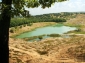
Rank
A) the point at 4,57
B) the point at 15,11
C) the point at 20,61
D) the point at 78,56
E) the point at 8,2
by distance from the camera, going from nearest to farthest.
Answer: the point at 15,11
the point at 8,2
the point at 4,57
the point at 20,61
the point at 78,56

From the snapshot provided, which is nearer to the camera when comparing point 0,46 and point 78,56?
point 0,46

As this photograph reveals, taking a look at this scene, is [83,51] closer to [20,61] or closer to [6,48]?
[20,61]

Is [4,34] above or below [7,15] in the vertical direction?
below

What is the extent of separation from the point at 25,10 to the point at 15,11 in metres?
0.80

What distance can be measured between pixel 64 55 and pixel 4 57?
33.9 ft

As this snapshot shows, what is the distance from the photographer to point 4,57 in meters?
12.3

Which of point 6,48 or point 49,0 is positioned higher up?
point 49,0

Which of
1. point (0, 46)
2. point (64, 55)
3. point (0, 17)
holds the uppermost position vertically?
point (0, 17)

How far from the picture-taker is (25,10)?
11.3m

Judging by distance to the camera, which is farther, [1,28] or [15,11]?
[1,28]

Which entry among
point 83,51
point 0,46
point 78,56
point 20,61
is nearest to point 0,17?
point 0,46

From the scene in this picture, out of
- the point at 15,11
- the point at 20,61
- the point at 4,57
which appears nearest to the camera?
the point at 15,11

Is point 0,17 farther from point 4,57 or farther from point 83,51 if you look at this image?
point 83,51

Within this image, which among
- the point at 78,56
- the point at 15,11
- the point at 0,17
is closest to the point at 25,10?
the point at 15,11
